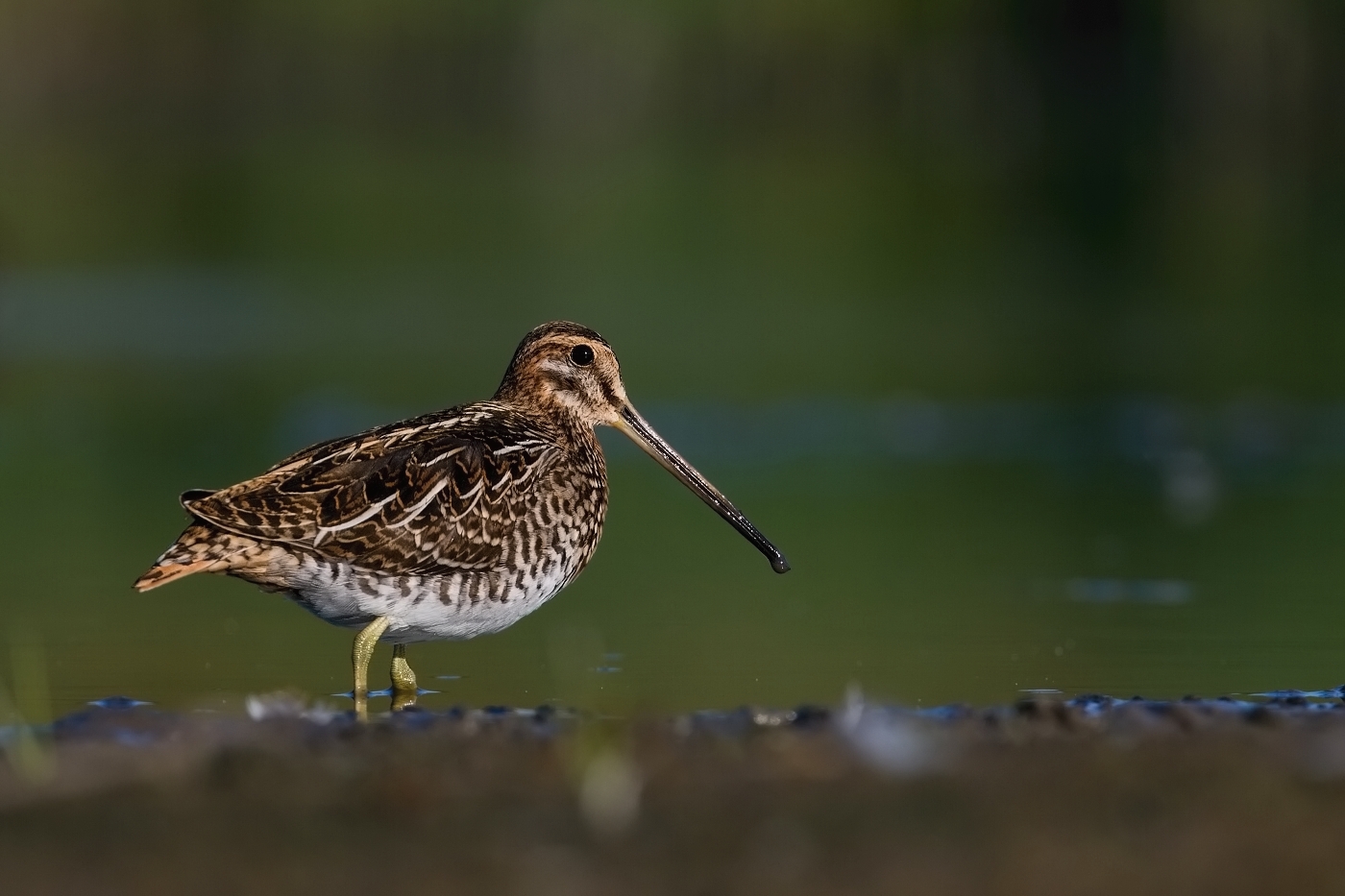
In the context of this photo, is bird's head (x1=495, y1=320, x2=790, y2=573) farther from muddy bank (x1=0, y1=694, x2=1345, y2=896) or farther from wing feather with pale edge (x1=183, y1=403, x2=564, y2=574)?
muddy bank (x1=0, y1=694, x2=1345, y2=896)

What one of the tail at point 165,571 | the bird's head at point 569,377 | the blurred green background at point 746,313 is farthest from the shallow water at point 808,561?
the bird's head at point 569,377

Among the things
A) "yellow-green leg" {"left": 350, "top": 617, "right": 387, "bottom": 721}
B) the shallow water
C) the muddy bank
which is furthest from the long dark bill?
the muddy bank

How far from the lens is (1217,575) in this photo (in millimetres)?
11383

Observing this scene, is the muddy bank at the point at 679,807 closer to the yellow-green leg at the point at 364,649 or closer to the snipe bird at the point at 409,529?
the snipe bird at the point at 409,529

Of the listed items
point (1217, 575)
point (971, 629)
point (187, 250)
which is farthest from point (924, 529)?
point (187, 250)

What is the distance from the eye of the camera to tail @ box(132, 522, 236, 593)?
296 inches

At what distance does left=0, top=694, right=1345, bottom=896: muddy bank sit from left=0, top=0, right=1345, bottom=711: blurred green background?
7.38 ft

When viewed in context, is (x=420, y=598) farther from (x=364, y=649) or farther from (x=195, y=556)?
(x=195, y=556)

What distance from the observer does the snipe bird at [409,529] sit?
7.62 meters

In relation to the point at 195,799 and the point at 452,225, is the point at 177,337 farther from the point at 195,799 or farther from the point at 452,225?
the point at 195,799

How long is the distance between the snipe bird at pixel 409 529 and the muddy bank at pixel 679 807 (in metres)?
1.40

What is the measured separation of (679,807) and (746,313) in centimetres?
1892

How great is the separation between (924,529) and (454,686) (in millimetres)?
4551

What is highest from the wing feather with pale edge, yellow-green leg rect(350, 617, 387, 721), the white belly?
the wing feather with pale edge
